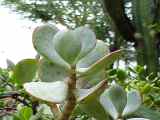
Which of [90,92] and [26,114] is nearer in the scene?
[90,92]

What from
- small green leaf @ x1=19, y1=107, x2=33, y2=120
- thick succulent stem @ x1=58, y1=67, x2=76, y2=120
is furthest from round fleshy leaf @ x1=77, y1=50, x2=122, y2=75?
small green leaf @ x1=19, y1=107, x2=33, y2=120

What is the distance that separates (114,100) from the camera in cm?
39

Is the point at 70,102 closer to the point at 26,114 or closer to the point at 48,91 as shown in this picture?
the point at 48,91

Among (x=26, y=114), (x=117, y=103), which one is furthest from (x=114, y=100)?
(x=26, y=114)

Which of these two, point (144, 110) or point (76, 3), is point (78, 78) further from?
point (76, 3)

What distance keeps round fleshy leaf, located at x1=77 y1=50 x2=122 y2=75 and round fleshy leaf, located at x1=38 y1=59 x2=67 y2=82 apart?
0.10 feet

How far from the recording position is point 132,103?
40 centimetres

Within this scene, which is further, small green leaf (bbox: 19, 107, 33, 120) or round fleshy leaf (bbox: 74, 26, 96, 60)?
small green leaf (bbox: 19, 107, 33, 120)

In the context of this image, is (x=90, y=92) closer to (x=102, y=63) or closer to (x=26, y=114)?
(x=102, y=63)

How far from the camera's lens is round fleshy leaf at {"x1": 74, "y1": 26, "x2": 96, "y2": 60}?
0.37 m

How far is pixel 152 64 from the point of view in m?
4.62

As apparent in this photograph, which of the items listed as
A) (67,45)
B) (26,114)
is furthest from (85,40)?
(26,114)

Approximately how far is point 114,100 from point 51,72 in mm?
59

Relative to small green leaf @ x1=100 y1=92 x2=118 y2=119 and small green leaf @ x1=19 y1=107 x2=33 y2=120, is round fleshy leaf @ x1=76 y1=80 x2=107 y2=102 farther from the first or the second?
small green leaf @ x1=19 y1=107 x2=33 y2=120
